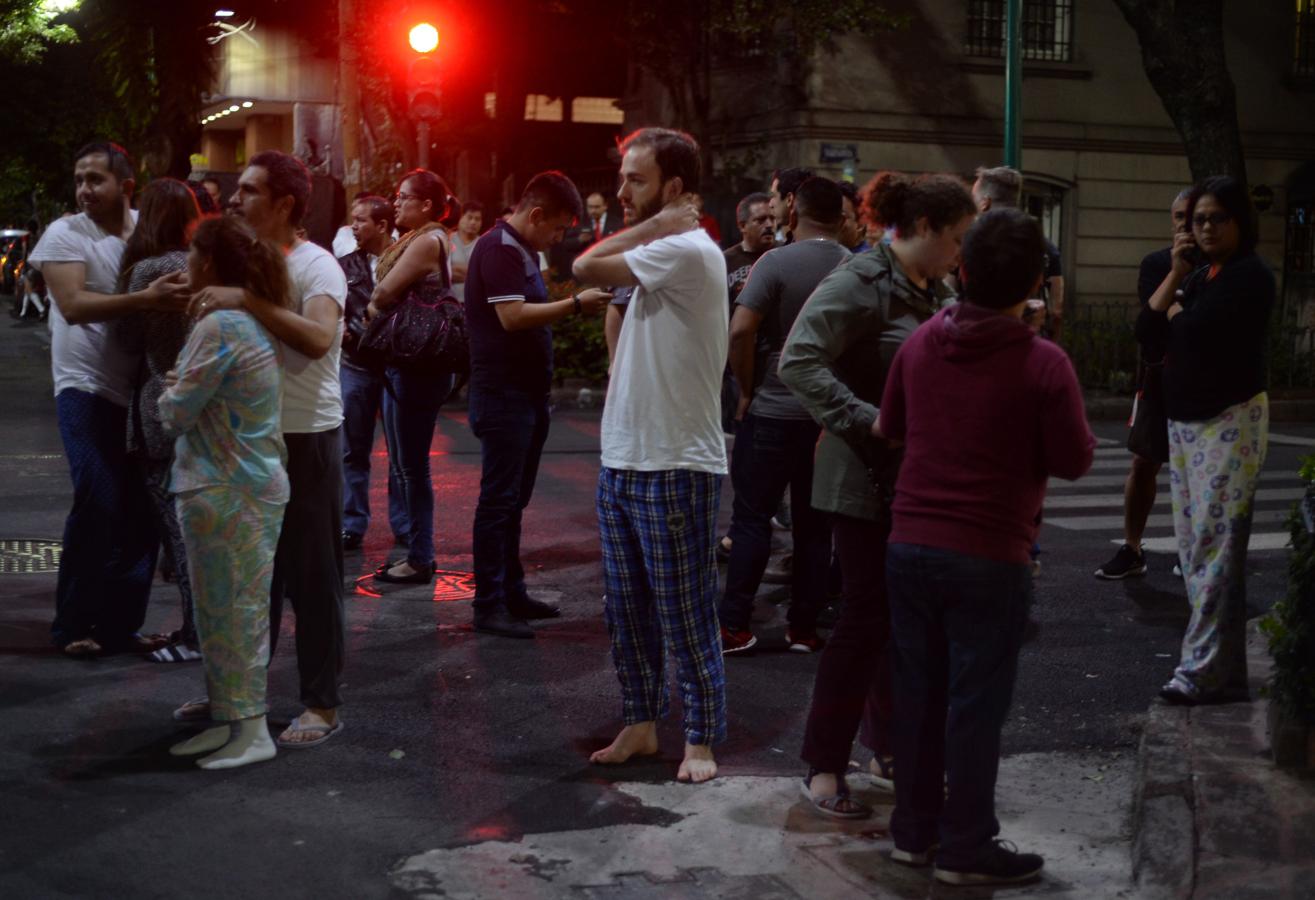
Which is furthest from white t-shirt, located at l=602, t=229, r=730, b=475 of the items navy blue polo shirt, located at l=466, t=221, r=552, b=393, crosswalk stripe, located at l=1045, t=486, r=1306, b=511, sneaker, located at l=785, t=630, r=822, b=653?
crosswalk stripe, located at l=1045, t=486, r=1306, b=511

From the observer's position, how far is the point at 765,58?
23.9 metres

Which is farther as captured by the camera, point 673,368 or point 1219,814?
point 673,368

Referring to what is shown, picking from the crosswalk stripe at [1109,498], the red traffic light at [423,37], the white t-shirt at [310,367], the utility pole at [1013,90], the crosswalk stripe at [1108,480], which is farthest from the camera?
the red traffic light at [423,37]

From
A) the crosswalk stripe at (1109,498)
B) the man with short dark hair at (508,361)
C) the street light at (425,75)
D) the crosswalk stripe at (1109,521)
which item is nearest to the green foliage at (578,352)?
the street light at (425,75)

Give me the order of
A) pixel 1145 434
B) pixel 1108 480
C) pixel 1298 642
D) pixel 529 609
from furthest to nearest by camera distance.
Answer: pixel 1108 480
pixel 1145 434
pixel 529 609
pixel 1298 642

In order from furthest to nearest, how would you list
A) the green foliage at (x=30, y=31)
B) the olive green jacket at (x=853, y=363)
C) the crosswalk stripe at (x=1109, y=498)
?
the green foliage at (x=30, y=31)
the crosswalk stripe at (x=1109, y=498)
the olive green jacket at (x=853, y=363)

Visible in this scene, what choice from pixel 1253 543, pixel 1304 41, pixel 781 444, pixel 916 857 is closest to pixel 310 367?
pixel 781 444

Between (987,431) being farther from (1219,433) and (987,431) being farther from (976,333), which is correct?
(1219,433)

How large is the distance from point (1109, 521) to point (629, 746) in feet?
20.2

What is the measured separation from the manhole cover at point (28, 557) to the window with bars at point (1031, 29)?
1803 cm

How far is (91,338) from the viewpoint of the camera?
657 cm

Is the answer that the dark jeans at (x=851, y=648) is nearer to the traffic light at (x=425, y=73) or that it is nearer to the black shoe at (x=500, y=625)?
the black shoe at (x=500, y=625)

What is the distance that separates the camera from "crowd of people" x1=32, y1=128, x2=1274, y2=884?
428 centimetres

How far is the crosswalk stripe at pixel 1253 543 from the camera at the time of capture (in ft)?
31.9
